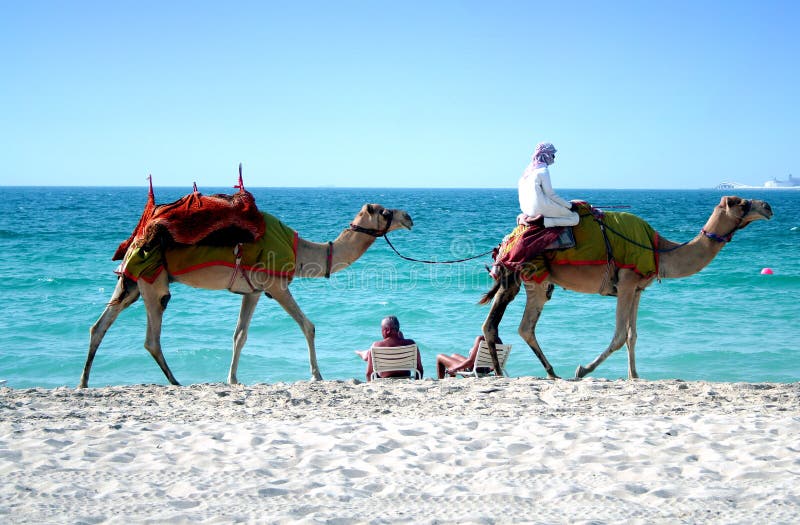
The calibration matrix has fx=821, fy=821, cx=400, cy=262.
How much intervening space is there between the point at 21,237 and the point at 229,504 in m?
33.8

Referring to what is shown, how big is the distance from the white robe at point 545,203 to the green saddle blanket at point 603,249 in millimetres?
195

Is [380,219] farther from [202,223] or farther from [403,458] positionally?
[403,458]

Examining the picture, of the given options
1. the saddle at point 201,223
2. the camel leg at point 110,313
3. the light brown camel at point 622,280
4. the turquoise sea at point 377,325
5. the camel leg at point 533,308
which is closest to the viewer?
the saddle at point 201,223

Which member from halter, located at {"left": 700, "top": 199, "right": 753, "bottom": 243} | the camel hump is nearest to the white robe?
halter, located at {"left": 700, "top": 199, "right": 753, "bottom": 243}

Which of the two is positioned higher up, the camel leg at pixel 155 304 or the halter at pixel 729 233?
the halter at pixel 729 233

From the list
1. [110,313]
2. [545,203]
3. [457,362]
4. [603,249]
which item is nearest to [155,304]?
[110,313]

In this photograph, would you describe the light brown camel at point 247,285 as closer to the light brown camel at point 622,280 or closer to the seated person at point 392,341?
the seated person at point 392,341

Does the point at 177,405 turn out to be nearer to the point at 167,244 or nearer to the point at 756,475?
the point at 167,244

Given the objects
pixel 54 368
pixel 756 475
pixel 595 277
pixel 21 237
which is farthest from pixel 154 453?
pixel 21 237

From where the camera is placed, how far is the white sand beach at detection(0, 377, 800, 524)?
446 centimetres

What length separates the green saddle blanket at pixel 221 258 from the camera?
26.3ft

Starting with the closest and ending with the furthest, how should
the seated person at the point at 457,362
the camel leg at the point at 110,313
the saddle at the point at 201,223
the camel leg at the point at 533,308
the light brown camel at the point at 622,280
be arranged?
the saddle at the point at 201,223 < the camel leg at the point at 110,313 < the light brown camel at the point at 622,280 < the camel leg at the point at 533,308 < the seated person at the point at 457,362

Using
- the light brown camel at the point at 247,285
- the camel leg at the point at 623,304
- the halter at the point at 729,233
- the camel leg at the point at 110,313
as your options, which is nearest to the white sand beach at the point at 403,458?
the camel leg at the point at 110,313

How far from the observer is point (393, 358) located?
8852 mm
